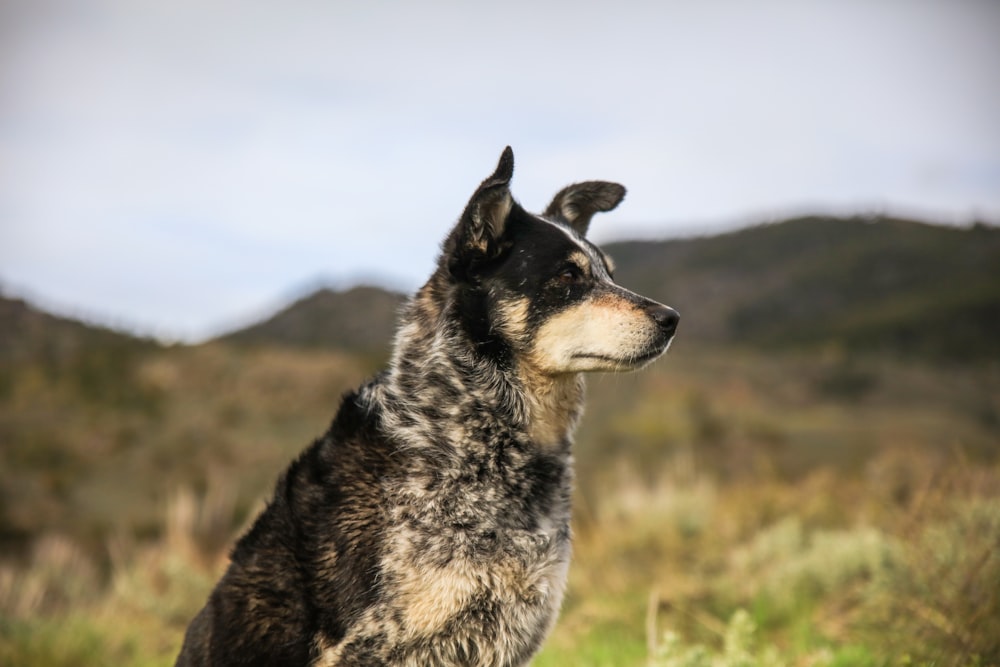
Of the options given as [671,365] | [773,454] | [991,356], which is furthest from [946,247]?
[773,454]

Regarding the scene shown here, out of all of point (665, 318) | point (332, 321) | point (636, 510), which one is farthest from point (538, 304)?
point (332, 321)

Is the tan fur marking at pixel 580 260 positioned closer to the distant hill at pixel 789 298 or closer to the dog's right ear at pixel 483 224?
the dog's right ear at pixel 483 224

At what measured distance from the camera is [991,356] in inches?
1618

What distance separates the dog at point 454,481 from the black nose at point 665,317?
10mm

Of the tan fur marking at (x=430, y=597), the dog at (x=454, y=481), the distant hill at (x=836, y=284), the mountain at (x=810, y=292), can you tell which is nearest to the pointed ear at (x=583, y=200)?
the dog at (x=454, y=481)

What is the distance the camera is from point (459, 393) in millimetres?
3652

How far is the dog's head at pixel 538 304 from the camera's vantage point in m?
3.69

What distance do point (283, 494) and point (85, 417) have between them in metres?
21.1

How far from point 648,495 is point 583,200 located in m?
7.81

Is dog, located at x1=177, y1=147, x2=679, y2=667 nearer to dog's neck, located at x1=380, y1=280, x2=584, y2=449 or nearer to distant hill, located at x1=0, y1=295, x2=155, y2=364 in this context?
dog's neck, located at x1=380, y1=280, x2=584, y2=449

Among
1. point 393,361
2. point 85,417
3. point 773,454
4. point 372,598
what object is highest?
point 393,361

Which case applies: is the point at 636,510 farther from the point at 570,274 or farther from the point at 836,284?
the point at 836,284

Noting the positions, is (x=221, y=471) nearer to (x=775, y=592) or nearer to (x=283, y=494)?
(x=775, y=592)

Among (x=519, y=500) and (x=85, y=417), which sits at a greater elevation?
(x=519, y=500)
